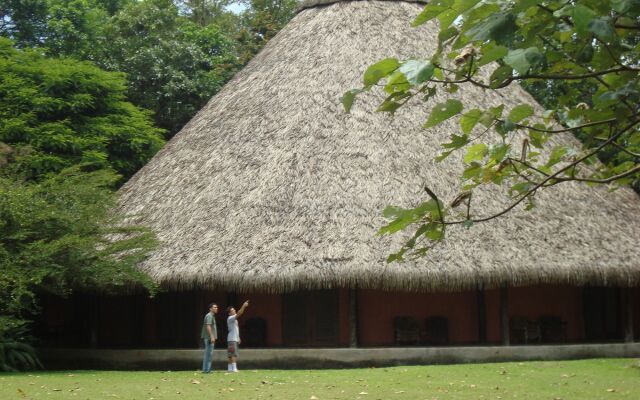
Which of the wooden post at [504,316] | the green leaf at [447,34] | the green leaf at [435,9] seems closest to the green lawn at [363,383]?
the wooden post at [504,316]

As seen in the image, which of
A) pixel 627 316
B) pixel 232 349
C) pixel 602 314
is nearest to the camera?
pixel 232 349

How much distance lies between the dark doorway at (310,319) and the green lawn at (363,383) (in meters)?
2.54

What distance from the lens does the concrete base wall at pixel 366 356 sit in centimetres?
1603

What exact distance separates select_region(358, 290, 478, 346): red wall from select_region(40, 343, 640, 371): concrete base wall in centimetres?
156

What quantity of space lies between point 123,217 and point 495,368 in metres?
7.52

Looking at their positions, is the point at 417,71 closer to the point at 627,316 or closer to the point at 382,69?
the point at 382,69

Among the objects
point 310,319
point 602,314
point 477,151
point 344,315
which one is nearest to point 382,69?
point 477,151

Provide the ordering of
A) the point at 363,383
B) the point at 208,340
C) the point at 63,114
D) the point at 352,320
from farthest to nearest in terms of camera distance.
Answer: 1. the point at 63,114
2. the point at 352,320
3. the point at 208,340
4. the point at 363,383

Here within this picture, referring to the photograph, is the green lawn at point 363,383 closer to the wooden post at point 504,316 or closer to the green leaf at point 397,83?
the wooden post at point 504,316

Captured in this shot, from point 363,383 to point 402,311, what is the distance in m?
5.25

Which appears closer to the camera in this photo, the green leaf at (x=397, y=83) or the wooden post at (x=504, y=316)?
the green leaf at (x=397, y=83)

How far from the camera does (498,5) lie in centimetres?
336

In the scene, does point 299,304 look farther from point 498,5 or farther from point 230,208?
point 498,5

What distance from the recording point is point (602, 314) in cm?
1936
